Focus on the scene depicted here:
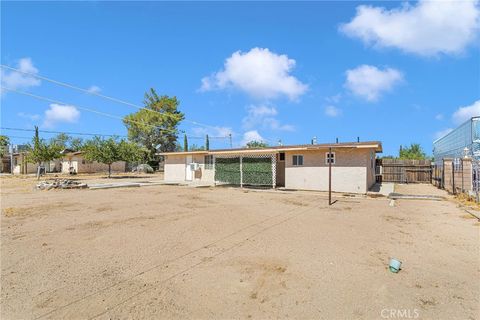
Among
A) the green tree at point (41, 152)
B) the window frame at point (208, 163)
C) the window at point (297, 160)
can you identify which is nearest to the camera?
the window at point (297, 160)


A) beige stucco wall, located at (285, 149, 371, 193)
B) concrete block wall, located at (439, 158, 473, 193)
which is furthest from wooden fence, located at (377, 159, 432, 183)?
beige stucco wall, located at (285, 149, 371, 193)

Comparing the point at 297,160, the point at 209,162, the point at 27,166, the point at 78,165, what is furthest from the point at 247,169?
the point at 27,166

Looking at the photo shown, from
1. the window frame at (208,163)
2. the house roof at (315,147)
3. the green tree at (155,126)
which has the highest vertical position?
the green tree at (155,126)

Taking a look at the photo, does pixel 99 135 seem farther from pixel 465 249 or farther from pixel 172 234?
pixel 465 249

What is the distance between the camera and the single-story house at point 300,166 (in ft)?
51.7

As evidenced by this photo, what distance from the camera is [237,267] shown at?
455 cm

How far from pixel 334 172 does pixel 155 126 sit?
129 feet

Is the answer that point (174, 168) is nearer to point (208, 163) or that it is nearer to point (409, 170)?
point (208, 163)

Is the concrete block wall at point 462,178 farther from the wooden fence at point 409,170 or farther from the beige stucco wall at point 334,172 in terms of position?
the wooden fence at point 409,170

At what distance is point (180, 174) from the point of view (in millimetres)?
25750

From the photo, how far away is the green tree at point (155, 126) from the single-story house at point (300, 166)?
2916 centimetres

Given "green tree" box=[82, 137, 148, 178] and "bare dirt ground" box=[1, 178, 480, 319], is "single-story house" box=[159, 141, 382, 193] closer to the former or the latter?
"bare dirt ground" box=[1, 178, 480, 319]

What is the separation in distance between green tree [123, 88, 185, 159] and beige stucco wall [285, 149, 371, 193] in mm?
35054

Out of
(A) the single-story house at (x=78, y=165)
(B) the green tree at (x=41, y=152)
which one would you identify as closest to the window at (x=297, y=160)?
(B) the green tree at (x=41, y=152)
